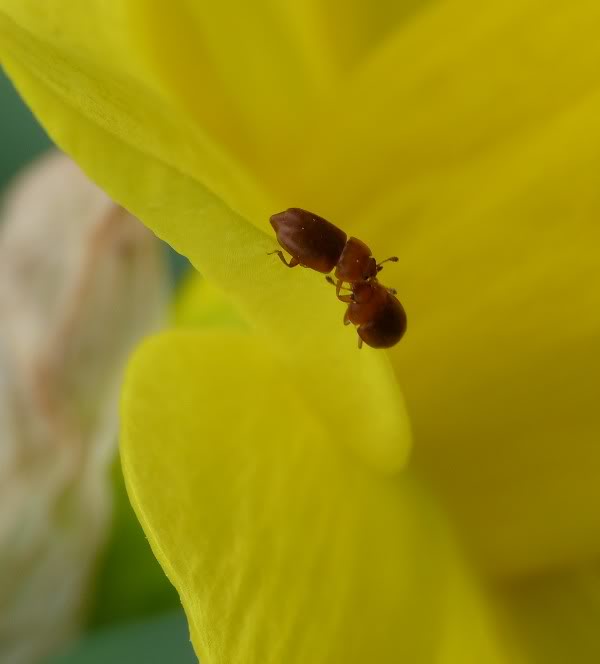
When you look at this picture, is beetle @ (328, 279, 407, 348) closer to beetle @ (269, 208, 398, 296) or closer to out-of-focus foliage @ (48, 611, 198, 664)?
beetle @ (269, 208, 398, 296)

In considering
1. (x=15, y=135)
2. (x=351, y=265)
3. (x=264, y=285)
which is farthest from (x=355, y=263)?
(x=15, y=135)

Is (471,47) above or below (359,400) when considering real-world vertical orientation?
above

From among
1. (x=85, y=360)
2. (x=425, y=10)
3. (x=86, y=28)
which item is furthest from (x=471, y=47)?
(x=85, y=360)

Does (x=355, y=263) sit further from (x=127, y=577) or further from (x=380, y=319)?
(x=127, y=577)

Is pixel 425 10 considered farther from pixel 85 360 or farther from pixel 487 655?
pixel 85 360

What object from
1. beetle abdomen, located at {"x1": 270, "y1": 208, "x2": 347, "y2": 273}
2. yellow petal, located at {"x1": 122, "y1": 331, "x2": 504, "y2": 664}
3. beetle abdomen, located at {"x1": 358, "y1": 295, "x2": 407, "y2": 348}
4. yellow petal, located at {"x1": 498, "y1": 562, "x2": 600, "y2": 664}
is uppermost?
beetle abdomen, located at {"x1": 270, "y1": 208, "x2": 347, "y2": 273}

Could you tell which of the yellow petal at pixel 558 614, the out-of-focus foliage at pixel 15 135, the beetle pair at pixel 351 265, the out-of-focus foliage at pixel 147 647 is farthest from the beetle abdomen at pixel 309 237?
the out-of-focus foliage at pixel 15 135

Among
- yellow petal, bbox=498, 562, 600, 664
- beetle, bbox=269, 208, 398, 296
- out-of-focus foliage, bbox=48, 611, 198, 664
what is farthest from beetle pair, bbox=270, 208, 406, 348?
out-of-focus foliage, bbox=48, 611, 198, 664

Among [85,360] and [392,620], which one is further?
[85,360]
